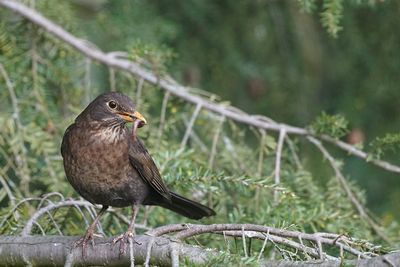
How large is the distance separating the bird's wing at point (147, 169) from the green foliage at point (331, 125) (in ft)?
2.87

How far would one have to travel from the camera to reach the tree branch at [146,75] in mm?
4852

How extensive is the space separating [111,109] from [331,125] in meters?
1.10

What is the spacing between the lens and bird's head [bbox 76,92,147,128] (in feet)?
14.1

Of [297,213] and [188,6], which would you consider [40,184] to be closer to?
[297,213]

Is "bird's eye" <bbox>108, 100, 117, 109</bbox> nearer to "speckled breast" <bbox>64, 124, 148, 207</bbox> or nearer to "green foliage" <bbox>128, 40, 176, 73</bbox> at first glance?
"speckled breast" <bbox>64, 124, 148, 207</bbox>

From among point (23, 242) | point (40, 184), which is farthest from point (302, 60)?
point (23, 242)

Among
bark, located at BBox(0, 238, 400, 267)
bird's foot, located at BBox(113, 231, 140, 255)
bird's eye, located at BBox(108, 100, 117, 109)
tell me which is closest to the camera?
bark, located at BBox(0, 238, 400, 267)

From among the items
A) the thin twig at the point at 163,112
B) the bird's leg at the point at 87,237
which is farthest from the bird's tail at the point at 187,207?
the thin twig at the point at 163,112

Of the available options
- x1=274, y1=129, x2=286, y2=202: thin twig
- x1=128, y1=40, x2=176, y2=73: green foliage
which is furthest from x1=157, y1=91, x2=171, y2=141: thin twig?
x1=274, y1=129, x2=286, y2=202: thin twig

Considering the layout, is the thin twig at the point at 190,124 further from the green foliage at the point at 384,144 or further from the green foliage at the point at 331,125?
the green foliage at the point at 384,144

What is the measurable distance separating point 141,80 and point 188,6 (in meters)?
1.55

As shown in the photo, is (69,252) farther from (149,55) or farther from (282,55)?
(282,55)

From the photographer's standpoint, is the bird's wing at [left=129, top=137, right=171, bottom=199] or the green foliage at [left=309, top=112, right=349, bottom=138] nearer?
the bird's wing at [left=129, top=137, right=171, bottom=199]

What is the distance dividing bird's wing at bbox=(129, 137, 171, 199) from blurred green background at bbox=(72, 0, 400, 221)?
1.73m
